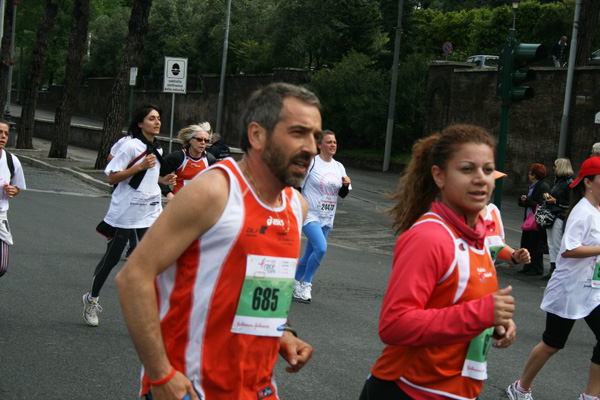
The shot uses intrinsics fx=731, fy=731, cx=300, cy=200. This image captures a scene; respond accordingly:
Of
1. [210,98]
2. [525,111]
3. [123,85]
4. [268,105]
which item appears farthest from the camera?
[210,98]

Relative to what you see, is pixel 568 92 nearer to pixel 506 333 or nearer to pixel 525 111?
pixel 525 111

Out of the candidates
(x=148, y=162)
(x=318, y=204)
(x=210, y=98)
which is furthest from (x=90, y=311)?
(x=210, y=98)

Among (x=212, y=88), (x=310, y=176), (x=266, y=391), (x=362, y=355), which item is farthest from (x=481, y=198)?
(x=212, y=88)

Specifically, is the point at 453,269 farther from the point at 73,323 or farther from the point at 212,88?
the point at 212,88

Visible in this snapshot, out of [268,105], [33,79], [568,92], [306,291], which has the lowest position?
[306,291]

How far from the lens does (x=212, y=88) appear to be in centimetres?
4769

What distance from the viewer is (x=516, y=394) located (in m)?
5.31

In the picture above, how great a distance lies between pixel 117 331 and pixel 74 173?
51.8 feet

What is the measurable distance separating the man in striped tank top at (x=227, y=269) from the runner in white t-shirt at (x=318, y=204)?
19.1ft

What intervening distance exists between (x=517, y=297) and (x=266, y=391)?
7.98 meters

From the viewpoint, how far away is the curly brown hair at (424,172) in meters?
2.94

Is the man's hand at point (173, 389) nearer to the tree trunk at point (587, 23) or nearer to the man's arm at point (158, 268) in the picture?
the man's arm at point (158, 268)

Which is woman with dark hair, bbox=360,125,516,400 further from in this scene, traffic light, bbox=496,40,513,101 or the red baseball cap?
traffic light, bbox=496,40,513,101

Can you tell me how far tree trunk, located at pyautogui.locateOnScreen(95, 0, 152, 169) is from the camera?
71.3 feet
